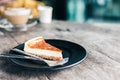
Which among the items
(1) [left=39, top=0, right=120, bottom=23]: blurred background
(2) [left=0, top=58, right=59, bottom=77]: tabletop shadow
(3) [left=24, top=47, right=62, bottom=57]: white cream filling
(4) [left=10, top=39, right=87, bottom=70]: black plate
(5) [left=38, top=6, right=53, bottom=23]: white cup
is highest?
(5) [left=38, top=6, right=53, bottom=23]: white cup

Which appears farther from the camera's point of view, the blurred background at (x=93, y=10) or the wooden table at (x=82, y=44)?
the blurred background at (x=93, y=10)

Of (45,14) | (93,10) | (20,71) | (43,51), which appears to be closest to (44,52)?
(43,51)

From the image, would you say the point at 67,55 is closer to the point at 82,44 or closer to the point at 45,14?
the point at 82,44

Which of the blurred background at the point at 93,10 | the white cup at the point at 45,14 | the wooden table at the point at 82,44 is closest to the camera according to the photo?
the wooden table at the point at 82,44

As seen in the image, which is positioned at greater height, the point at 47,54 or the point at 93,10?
the point at 47,54

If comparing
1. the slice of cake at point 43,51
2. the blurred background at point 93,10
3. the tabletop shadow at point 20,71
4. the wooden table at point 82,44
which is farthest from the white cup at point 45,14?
the blurred background at point 93,10

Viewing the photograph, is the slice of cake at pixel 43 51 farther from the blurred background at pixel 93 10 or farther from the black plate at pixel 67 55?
the blurred background at pixel 93 10

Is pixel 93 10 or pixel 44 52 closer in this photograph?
pixel 44 52

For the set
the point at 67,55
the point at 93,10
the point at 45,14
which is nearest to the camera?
the point at 67,55

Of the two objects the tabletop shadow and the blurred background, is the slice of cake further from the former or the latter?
the blurred background

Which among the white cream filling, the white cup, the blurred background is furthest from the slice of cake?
the blurred background
